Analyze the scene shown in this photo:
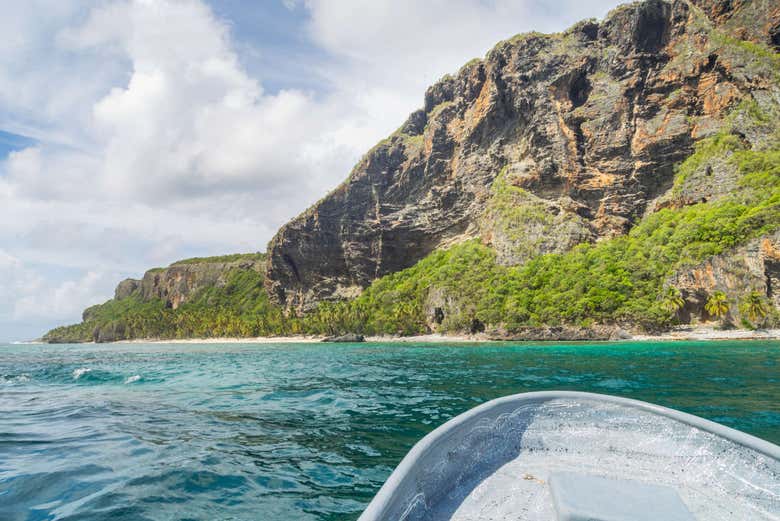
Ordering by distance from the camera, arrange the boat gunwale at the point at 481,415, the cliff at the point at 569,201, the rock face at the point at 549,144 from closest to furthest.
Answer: the boat gunwale at the point at 481,415, the cliff at the point at 569,201, the rock face at the point at 549,144

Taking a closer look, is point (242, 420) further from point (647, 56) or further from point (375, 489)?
point (647, 56)

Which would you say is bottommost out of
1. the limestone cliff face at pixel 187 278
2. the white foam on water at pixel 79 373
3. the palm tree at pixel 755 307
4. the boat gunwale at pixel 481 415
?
the palm tree at pixel 755 307

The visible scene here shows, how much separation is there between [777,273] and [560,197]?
4191 centimetres

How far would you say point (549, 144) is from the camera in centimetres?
8550

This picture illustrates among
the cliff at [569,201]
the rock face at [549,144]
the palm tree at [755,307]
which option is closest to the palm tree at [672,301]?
the cliff at [569,201]

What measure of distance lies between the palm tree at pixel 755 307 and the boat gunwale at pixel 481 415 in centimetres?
5699

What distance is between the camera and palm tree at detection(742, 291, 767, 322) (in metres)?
44.6

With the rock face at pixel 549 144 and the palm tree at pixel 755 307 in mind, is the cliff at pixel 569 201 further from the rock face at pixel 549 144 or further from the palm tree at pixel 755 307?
the rock face at pixel 549 144

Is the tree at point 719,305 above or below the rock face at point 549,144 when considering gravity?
below

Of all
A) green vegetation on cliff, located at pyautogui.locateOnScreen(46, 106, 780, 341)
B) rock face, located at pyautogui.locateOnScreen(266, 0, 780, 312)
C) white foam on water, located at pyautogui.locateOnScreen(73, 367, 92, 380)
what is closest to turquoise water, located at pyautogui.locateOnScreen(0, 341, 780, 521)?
white foam on water, located at pyautogui.locateOnScreen(73, 367, 92, 380)

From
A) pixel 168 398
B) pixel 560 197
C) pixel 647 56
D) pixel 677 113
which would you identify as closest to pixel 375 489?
pixel 168 398

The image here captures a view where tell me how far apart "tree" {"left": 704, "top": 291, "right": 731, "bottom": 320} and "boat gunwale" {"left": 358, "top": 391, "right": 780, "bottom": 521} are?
2338 inches

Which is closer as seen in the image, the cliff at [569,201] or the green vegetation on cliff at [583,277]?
the green vegetation on cliff at [583,277]

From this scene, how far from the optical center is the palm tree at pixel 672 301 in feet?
173
